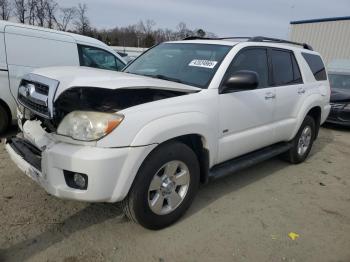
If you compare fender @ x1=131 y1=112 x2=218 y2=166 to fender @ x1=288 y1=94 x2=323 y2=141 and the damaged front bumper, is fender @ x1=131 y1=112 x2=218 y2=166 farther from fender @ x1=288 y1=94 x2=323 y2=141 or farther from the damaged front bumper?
fender @ x1=288 y1=94 x2=323 y2=141

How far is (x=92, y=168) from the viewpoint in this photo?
254 centimetres

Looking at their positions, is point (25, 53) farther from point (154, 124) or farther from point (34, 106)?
point (154, 124)

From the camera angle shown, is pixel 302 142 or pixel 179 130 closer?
pixel 179 130

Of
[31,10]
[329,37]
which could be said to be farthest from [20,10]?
[329,37]

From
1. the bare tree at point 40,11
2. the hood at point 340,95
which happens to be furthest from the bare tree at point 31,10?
the hood at point 340,95

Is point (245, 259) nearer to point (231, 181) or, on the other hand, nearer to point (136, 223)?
point (136, 223)

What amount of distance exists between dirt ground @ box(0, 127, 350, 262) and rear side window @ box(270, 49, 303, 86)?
1.43 meters

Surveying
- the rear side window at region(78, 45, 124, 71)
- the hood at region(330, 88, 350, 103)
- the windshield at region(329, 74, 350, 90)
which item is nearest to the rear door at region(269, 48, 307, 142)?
the rear side window at region(78, 45, 124, 71)

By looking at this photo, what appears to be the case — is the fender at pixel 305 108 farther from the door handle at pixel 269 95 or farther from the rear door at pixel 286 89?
the door handle at pixel 269 95

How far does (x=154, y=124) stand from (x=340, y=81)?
30.0ft

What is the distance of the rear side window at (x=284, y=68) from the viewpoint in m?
4.50

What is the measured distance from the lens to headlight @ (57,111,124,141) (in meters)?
2.61

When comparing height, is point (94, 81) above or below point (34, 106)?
above

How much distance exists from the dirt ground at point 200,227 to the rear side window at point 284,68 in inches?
56.1
